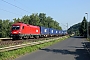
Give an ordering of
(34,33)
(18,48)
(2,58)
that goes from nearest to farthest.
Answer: (2,58), (18,48), (34,33)

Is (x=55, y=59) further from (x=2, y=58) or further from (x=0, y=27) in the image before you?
(x=0, y=27)

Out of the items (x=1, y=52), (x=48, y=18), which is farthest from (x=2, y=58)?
(x=48, y=18)

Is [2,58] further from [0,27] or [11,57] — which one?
[0,27]

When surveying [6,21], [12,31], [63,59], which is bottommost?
[63,59]

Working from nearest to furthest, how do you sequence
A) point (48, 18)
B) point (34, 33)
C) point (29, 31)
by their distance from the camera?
1. point (29, 31)
2. point (34, 33)
3. point (48, 18)

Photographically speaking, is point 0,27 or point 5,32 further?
point 0,27

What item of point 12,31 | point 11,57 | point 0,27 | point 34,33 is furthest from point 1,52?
point 0,27

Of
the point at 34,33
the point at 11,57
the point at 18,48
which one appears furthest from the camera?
the point at 34,33

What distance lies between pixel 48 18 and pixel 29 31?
12591 centimetres

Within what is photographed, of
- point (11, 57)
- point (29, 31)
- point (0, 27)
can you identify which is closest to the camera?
point (11, 57)

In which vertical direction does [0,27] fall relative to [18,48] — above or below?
above

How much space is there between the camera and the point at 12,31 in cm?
3916

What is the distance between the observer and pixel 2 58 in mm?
14664

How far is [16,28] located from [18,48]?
818 inches
